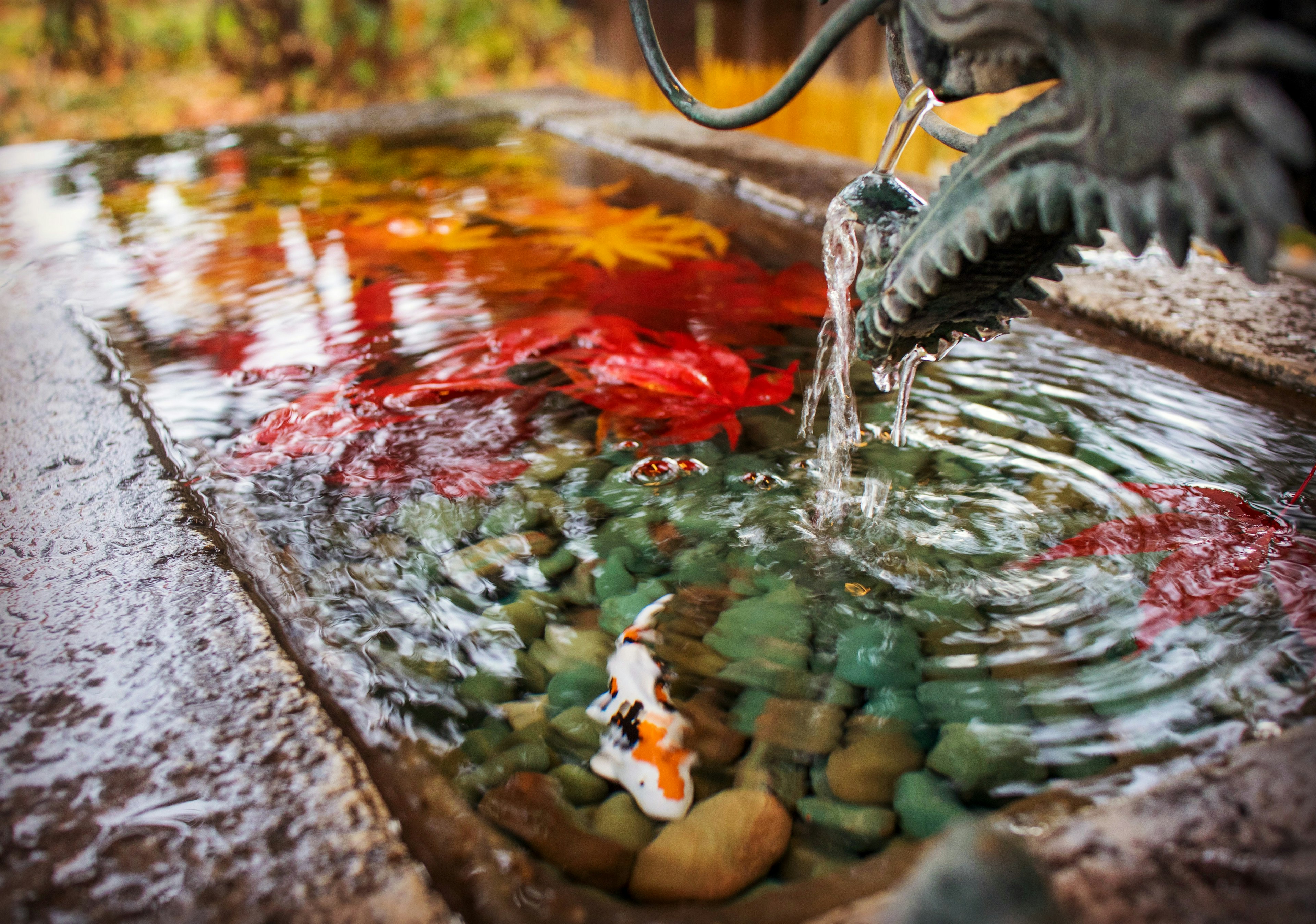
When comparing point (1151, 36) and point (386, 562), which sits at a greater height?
point (1151, 36)

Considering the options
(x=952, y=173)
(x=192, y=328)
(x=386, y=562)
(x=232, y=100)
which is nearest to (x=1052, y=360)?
(x=952, y=173)

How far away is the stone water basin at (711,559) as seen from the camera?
0.70m

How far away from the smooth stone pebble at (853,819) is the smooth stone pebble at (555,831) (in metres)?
0.16

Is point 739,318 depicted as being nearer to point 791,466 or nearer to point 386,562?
point 791,466

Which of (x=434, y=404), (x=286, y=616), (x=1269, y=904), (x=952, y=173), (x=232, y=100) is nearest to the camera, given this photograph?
(x=1269, y=904)

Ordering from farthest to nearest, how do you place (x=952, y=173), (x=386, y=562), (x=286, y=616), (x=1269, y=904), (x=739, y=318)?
(x=739, y=318), (x=386, y=562), (x=286, y=616), (x=952, y=173), (x=1269, y=904)

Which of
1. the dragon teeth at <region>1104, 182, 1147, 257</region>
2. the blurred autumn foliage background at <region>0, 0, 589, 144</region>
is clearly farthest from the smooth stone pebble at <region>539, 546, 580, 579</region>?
Answer: the blurred autumn foliage background at <region>0, 0, 589, 144</region>

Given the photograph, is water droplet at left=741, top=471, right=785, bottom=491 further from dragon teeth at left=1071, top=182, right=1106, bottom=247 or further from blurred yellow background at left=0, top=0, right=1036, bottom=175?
blurred yellow background at left=0, top=0, right=1036, bottom=175

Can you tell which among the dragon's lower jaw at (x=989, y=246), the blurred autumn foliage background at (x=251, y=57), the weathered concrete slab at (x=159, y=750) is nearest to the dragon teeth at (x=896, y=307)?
the dragon's lower jaw at (x=989, y=246)

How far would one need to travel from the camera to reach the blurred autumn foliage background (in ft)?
25.5

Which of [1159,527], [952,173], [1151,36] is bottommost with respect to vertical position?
[1159,527]

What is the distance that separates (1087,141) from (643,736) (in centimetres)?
62

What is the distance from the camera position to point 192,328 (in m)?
1.72

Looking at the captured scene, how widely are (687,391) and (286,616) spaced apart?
2.45 ft
